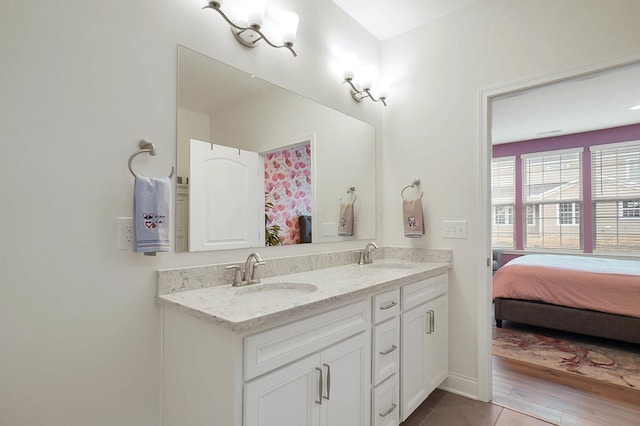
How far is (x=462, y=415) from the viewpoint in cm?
202

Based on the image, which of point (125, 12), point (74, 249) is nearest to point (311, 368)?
point (74, 249)

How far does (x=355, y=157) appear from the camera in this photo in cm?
248

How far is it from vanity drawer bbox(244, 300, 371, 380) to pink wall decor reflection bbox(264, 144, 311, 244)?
0.65 m

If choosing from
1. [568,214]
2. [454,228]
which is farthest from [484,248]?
[568,214]

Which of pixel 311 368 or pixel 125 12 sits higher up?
pixel 125 12

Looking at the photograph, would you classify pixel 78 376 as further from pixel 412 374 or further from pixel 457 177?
pixel 457 177

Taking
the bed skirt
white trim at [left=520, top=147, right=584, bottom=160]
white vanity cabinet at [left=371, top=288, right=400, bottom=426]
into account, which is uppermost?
white trim at [left=520, top=147, right=584, bottom=160]

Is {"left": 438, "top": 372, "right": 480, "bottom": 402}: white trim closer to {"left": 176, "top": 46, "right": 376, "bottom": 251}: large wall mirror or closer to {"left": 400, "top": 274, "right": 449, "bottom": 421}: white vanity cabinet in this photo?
{"left": 400, "top": 274, "right": 449, "bottom": 421}: white vanity cabinet

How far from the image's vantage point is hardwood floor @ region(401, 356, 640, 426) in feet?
Answer: 6.41

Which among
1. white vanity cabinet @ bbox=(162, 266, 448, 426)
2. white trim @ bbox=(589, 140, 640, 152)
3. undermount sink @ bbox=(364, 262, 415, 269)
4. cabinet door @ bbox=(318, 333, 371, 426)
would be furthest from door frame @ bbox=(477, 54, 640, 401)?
white trim @ bbox=(589, 140, 640, 152)

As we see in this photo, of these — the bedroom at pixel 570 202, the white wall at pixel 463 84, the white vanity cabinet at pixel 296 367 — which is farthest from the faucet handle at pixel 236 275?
the bedroom at pixel 570 202

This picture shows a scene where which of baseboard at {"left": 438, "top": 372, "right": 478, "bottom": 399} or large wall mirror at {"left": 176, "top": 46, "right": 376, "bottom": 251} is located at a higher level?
large wall mirror at {"left": 176, "top": 46, "right": 376, "bottom": 251}

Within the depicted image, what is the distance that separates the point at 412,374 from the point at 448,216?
1074mm

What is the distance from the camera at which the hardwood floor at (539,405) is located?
196 centimetres
